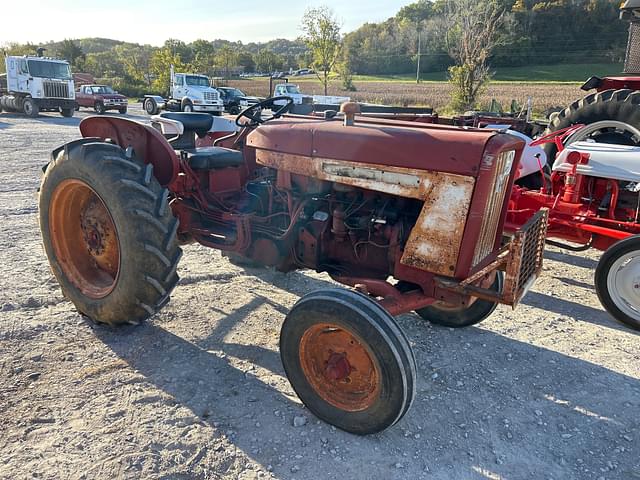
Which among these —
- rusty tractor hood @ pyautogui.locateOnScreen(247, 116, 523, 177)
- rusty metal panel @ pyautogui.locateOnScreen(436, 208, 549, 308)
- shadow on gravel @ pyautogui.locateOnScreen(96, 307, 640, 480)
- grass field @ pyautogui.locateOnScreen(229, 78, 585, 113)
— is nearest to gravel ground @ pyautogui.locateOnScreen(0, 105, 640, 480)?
shadow on gravel @ pyautogui.locateOnScreen(96, 307, 640, 480)

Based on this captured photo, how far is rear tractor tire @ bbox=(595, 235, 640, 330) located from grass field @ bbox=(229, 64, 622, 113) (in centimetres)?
1991

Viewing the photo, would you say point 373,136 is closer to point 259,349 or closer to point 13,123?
point 259,349

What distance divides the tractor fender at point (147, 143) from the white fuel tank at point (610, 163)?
3643 mm

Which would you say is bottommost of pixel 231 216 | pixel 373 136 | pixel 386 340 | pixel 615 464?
→ pixel 615 464

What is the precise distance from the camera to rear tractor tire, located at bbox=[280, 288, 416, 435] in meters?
2.30

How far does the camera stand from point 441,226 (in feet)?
8.37

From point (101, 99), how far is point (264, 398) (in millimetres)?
24500

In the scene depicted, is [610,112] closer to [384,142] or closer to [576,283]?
[576,283]

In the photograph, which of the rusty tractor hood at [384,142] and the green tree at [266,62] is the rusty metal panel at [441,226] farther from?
the green tree at [266,62]

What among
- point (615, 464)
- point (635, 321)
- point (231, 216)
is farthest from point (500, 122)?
point (615, 464)

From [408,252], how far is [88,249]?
7.63 feet

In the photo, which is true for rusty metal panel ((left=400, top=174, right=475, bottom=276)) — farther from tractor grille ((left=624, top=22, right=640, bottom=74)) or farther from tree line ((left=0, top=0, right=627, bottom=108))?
tree line ((left=0, top=0, right=627, bottom=108))

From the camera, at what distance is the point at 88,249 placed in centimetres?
358

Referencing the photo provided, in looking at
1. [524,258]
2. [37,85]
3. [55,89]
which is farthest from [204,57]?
[524,258]
